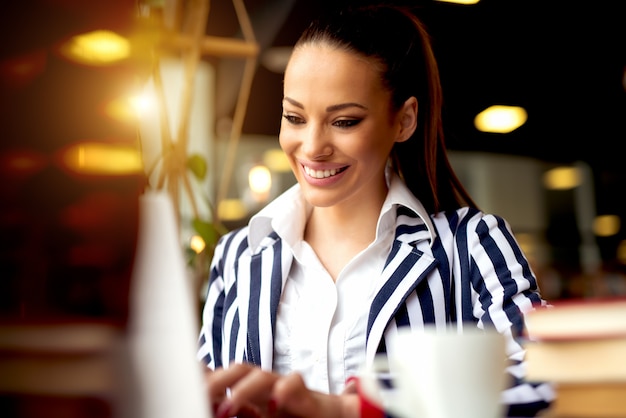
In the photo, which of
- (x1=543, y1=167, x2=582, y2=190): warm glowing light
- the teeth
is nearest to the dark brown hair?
the teeth

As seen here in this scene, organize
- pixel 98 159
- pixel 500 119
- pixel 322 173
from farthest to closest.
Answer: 1. pixel 500 119
2. pixel 322 173
3. pixel 98 159

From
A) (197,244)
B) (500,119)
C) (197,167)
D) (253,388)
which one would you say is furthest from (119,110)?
(500,119)

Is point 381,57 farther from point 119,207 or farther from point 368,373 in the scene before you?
point 119,207

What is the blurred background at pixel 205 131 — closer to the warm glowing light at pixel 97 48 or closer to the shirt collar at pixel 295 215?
the warm glowing light at pixel 97 48

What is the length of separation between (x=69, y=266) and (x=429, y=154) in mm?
1243

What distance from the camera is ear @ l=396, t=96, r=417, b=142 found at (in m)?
1.50

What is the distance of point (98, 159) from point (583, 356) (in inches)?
14.6

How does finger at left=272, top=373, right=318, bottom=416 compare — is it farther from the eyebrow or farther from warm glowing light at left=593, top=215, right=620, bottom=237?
warm glowing light at left=593, top=215, right=620, bottom=237

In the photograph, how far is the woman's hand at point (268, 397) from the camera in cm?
58

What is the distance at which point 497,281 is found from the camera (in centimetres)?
125

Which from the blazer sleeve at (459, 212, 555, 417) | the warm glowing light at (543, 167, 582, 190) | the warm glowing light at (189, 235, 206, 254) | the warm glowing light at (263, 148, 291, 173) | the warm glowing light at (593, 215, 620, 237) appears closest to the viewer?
the blazer sleeve at (459, 212, 555, 417)

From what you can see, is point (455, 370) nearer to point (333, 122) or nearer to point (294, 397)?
point (294, 397)

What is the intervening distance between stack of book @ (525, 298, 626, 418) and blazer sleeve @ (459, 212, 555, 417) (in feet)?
1.65

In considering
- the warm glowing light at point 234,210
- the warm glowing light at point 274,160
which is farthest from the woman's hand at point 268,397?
the warm glowing light at point 234,210
